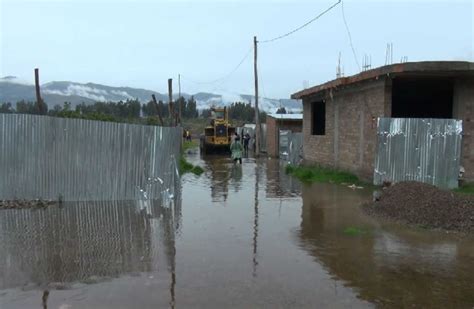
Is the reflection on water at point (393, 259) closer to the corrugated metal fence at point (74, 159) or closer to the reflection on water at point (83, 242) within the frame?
the reflection on water at point (83, 242)

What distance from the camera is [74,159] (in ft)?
37.4

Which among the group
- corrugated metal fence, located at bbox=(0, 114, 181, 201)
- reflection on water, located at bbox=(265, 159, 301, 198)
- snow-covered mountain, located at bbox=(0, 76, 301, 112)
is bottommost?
reflection on water, located at bbox=(265, 159, 301, 198)

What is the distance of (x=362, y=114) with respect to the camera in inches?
648

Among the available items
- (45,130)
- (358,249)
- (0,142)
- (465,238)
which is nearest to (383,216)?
(465,238)

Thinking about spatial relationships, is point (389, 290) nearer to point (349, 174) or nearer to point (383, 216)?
point (383, 216)

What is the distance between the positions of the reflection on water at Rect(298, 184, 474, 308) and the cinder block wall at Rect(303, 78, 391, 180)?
5204mm

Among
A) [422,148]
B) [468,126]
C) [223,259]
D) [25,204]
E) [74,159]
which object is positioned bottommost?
[223,259]

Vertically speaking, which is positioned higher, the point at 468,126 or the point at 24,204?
the point at 468,126

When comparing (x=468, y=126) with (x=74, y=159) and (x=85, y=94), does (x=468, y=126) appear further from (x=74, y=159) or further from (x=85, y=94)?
(x=85, y=94)

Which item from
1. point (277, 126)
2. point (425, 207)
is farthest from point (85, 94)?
point (425, 207)

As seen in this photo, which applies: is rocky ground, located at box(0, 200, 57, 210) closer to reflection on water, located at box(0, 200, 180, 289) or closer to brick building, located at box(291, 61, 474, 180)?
reflection on water, located at box(0, 200, 180, 289)

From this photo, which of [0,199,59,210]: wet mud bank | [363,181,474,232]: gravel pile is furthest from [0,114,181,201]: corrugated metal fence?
[363,181,474,232]: gravel pile

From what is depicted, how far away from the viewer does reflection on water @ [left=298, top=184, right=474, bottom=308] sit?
18.5ft

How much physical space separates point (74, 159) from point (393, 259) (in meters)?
7.42
